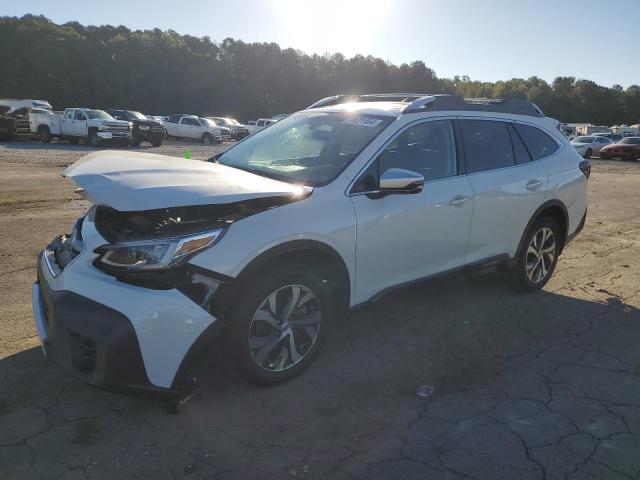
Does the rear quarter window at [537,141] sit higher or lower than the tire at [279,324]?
higher

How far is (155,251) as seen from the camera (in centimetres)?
300

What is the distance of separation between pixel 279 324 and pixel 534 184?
294cm

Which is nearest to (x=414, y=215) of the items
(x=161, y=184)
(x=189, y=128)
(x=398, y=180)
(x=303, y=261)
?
(x=398, y=180)

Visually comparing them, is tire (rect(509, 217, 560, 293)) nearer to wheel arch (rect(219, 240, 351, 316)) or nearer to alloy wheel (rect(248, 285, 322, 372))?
wheel arch (rect(219, 240, 351, 316))

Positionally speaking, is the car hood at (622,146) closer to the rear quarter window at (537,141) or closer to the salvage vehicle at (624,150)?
the salvage vehicle at (624,150)

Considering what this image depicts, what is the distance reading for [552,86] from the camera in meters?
118

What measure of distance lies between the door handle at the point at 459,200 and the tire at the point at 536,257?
1.09 metres

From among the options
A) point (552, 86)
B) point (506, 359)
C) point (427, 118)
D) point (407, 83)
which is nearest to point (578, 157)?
point (427, 118)

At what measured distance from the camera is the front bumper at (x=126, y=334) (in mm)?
2824

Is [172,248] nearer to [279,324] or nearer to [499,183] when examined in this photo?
[279,324]

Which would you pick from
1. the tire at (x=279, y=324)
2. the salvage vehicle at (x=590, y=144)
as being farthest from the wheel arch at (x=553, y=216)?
the salvage vehicle at (x=590, y=144)

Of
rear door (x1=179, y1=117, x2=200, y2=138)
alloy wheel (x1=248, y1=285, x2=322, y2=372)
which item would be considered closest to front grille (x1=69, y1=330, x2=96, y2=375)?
alloy wheel (x1=248, y1=285, x2=322, y2=372)

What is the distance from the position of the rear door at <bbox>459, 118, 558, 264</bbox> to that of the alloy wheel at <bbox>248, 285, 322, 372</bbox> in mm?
1692

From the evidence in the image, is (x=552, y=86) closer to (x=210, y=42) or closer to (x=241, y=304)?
(x=210, y=42)
